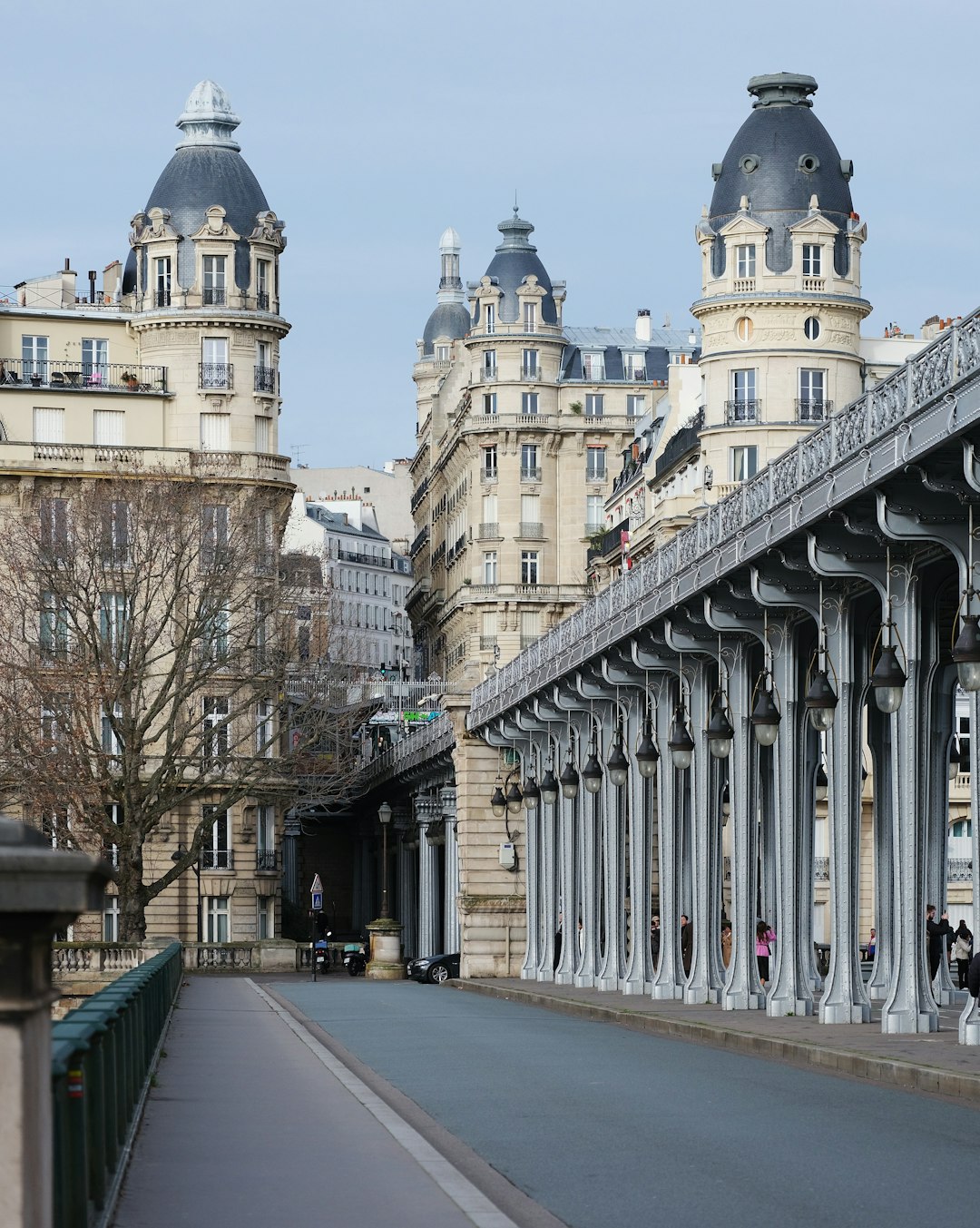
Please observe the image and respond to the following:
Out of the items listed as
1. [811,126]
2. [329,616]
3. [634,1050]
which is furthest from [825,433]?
[811,126]

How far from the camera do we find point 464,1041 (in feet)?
98.7

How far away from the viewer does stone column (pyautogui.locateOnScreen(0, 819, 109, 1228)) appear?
5969 millimetres

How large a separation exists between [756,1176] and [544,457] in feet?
333

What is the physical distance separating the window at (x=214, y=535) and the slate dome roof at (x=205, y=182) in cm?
2103

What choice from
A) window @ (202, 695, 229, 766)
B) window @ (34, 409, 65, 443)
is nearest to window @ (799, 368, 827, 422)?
window @ (202, 695, 229, 766)

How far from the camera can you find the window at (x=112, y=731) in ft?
208

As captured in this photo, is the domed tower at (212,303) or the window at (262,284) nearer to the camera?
the domed tower at (212,303)

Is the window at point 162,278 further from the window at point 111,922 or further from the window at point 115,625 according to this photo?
the window at point 115,625

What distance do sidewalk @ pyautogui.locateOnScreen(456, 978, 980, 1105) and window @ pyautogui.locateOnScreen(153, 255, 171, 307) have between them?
50039 mm

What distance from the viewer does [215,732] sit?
66.7m

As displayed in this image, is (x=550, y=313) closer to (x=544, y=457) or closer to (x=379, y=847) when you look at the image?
(x=544, y=457)

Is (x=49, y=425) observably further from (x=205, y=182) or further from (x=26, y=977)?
(x=26, y=977)

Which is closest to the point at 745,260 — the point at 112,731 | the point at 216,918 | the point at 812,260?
the point at 812,260

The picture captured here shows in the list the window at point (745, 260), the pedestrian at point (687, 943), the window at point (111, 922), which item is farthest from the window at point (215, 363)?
the pedestrian at point (687, 943)
